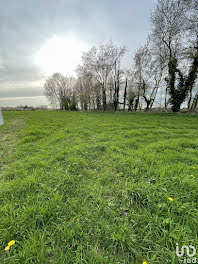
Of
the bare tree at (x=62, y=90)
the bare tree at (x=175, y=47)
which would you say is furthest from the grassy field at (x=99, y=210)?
the bare tree at (x=62, y=90)

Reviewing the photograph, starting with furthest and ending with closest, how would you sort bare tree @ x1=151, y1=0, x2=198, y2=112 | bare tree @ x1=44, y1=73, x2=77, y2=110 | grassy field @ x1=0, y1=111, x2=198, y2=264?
1. bare tree @ x1=44, y1=73, x2=77, y2=110
2. bare tree @ x1=151, y1=0, x2=198, y2=112
3. grassy field @ x1=0, y1=111, x2=198, y2=264

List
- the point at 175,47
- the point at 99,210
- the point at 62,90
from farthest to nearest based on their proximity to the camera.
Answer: the point at 62,90 → the point at 175,47 → the point at 99,210

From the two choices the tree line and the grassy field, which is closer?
the grassy field

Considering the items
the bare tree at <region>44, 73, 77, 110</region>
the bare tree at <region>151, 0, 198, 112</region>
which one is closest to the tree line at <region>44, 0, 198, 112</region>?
the bare tree at <region>151, 0, 198, 112</region>

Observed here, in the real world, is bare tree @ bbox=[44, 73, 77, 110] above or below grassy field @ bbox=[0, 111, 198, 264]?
above

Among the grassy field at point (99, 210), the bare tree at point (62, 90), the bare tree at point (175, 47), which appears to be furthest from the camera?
the bare tree at point (62, 90)

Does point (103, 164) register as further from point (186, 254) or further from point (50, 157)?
point (186, 254)

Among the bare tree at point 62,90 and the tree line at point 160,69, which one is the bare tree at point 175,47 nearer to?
the tree line at point 160,69

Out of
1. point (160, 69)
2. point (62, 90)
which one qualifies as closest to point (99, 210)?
point (160, 69)

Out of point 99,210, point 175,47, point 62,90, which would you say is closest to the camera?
point 99,210

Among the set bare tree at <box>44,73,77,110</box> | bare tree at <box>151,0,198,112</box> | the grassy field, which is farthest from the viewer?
bare tree at <box>44,73,77,110</box>

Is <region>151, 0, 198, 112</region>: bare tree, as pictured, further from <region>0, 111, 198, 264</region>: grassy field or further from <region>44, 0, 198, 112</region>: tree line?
<region>0, 111, 198, 264</region>: grassy field

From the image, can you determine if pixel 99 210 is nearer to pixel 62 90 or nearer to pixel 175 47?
pixel 175 47

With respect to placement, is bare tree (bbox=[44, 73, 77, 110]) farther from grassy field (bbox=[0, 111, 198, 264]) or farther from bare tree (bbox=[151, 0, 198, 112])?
Result: grassy field (bbox=[0, 111, 198, 264])
